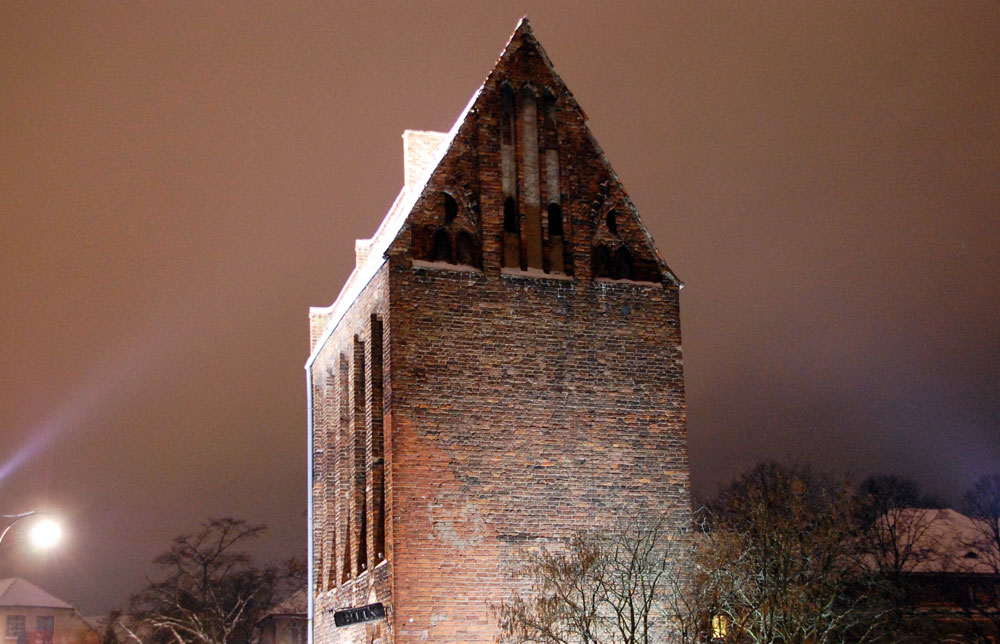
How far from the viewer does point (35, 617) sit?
350 feet

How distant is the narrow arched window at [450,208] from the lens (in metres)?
23.6

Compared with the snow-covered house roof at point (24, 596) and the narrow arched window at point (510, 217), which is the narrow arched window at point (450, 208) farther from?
the snow-covered house roof at point (24, 596)

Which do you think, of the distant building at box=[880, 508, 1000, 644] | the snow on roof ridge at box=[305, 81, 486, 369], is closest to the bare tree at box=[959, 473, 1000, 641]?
the distant building at box=[880, 508, 1000, 644]

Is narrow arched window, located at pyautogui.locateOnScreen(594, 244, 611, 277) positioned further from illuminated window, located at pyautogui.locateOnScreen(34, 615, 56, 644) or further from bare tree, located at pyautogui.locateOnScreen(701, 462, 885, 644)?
illuminated window, located at pyautogui.locateOnScreen(34, 615, 56, 644)

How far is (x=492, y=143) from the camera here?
2406cm

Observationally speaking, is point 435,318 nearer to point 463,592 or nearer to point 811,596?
point 463,592

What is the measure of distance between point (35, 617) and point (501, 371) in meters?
95.0

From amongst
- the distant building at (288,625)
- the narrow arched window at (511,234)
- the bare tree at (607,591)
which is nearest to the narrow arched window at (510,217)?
the narrow arched window at (511,234)

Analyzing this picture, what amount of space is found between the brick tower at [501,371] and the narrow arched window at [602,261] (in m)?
0.04

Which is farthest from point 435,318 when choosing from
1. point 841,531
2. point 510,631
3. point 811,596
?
point 841,531

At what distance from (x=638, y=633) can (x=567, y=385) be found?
4.45 m

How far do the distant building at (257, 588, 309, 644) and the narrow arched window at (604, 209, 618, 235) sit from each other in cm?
4437

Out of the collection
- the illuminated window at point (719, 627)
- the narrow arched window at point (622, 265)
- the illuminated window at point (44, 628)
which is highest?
the narrow arched window at point (622, 265)

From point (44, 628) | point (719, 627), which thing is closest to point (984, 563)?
point (719, 627)
